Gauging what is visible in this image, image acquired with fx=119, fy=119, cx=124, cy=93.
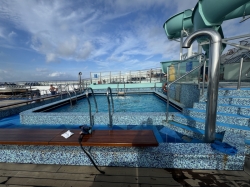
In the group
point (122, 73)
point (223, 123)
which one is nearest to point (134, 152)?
point (223, 123)

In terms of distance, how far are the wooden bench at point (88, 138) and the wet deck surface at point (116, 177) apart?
1.20ft

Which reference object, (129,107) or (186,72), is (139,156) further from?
(129,107)

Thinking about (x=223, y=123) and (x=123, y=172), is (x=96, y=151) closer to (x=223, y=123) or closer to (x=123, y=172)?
(x=123, y=172)

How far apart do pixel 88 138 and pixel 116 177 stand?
0.75 m

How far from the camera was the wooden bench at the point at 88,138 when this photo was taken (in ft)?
6.06

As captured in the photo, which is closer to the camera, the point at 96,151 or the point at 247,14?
the point at 96,151

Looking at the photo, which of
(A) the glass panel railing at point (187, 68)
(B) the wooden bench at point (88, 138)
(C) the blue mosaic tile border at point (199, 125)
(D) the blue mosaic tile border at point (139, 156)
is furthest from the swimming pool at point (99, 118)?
(A) the glass panel railing at point (187, 68)

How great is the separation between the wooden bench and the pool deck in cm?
37

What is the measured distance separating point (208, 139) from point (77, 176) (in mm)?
2146

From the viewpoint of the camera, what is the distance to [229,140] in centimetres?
199

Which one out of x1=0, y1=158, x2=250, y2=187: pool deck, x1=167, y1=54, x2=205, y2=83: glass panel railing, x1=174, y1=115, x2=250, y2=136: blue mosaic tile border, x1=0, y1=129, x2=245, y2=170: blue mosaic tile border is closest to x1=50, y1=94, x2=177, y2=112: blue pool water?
x1=167, y1=54, x2=205, y2=83: glass panel railing

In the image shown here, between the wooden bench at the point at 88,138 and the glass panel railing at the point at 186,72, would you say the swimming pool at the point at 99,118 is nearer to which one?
the glass panel railing at the point at 186,72

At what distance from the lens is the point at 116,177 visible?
Result: 1637 millimetres

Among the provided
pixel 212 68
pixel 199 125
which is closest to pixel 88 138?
pixel 212 68
